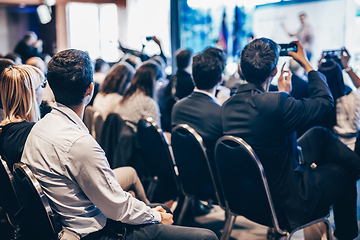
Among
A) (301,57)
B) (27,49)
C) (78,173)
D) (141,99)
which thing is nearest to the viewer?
(78,173)

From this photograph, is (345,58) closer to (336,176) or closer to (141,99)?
(336,176)

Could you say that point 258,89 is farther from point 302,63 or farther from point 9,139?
point 9,139

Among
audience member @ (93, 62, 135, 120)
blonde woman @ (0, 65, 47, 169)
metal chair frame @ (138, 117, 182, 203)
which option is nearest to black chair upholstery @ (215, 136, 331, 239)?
metal chair frame @ (138, 117, 182, 203)

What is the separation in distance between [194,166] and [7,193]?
1081 millimetres

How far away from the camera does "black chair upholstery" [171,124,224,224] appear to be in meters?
1.97

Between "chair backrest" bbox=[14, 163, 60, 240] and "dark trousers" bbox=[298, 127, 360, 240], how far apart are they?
4.27 feet

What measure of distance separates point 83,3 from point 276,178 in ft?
30.5

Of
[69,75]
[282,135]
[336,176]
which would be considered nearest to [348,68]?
[336,176]

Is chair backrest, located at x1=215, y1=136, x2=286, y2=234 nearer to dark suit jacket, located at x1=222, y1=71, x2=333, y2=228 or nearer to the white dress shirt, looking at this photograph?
dark suit jacket, located at x1=222, y1=71, x2=333, y2=228

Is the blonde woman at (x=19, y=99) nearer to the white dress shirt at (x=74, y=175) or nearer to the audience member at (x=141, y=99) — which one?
the white dress shirt at (x=74, y=175)

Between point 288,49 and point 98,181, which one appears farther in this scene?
point 288,49

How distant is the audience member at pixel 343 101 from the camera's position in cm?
242

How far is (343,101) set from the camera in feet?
8.29

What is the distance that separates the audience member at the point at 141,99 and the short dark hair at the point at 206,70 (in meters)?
0.77
